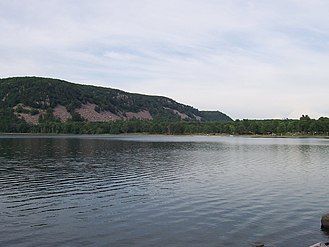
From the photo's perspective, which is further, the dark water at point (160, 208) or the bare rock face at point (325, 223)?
the bare rock face at point (325, 223)

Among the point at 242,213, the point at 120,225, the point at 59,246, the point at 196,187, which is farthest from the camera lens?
the point at 196,187

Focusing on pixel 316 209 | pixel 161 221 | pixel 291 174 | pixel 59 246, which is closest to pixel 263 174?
Result: pixel 291 174

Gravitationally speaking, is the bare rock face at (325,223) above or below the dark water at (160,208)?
→ above

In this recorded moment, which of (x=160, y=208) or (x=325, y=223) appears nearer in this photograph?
(x=325, y=223)

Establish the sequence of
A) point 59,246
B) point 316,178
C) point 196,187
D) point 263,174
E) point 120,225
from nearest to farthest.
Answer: point 59,246
point 120,225
point 196,187
point 316,178
point 263,174

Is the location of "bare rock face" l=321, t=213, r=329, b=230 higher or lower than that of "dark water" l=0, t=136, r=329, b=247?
higher

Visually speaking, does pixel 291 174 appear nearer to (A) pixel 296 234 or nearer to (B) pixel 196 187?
(B) pixel 196 187

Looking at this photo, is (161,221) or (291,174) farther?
(291,174)

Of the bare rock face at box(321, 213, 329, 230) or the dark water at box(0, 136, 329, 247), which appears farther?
the bare rock face at box(321, 213, 329, 230)

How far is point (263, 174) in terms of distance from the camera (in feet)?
254

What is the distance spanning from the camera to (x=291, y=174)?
255 feet

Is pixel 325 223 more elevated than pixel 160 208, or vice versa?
pixel 325 223

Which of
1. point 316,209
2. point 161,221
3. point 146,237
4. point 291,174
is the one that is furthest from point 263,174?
point 146,237

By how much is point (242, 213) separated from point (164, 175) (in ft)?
109
